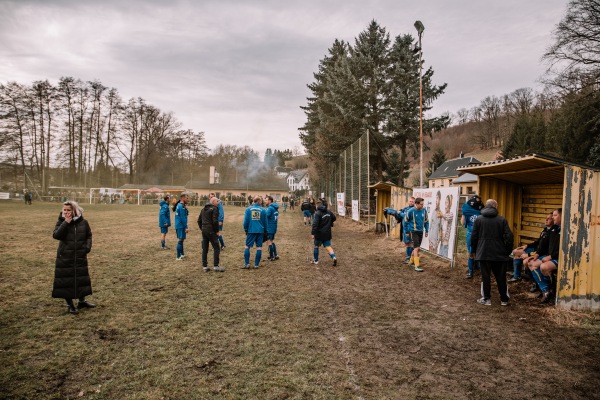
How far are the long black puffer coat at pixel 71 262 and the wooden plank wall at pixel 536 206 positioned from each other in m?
9.42

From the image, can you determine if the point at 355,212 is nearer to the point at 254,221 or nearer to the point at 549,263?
the point at 254,221

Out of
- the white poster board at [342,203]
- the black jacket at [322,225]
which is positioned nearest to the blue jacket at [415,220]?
the black jacket at [322,225]

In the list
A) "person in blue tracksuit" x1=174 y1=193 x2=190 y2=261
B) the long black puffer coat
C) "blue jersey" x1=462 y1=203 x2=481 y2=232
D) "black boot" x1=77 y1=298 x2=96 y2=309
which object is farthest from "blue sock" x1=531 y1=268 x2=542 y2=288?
"person in blue tracksuit" x1=174 y1=193 x2=190 y2=261

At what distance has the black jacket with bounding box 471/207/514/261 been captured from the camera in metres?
6.19

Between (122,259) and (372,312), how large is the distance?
308 inches

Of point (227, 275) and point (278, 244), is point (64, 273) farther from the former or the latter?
point (278, 244)

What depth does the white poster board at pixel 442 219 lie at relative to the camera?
9484 mm

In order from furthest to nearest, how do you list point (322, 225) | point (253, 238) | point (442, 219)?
point (442, 219) → point (322, 225) → point (253, 238)

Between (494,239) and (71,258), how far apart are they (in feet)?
22.8

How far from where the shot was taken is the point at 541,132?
129 ft

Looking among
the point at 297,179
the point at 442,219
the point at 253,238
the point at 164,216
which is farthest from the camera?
the point at 297,179

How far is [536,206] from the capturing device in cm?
877

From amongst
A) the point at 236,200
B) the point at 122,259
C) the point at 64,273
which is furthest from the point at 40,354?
the point at 236,200

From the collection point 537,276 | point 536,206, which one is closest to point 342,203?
point 536,206
